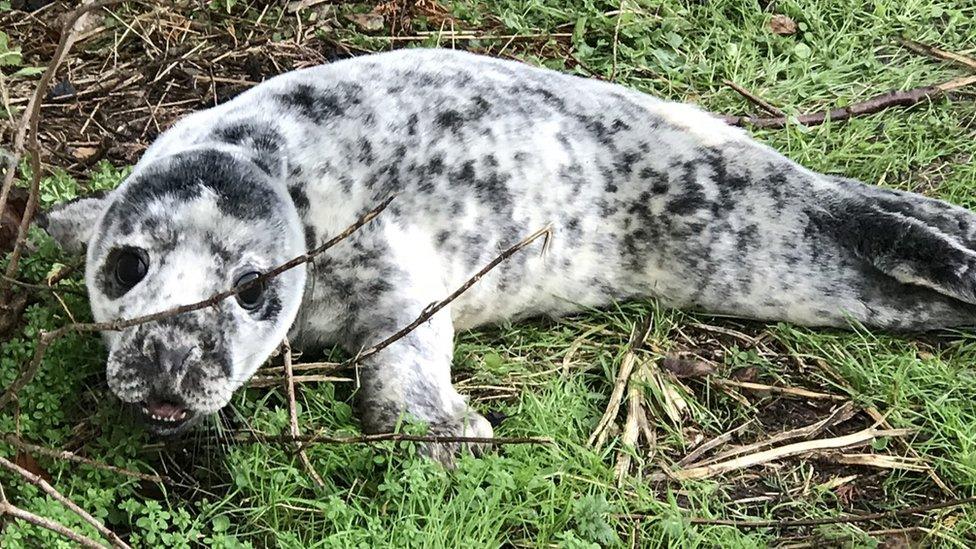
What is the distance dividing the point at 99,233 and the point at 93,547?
3.12 ft

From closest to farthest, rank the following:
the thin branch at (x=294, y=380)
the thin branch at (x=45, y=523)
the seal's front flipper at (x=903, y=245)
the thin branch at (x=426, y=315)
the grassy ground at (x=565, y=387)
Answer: the thin branch at (x=45, y=523), the grassy ground at (x=565, y=387), the thin branch at (x=426, y=315), the thin branch at (x=294, y=380), the seal's front flipper at (x=903, y=245)

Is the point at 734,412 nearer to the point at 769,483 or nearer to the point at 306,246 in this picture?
the point at 769,483

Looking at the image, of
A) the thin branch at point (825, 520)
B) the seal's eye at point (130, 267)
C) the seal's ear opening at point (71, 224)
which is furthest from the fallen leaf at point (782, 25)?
the seal's eye at point (130, 267)

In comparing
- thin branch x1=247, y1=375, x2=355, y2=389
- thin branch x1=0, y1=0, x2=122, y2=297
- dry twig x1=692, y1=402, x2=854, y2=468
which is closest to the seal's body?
thin branch x1=247, y1=375, x2=355, y2=389

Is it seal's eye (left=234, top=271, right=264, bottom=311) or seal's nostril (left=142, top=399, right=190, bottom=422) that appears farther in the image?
seal's eye (left=234, top=271, right=264, bottom=311)

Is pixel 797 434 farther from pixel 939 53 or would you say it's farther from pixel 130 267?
pixel 939 53

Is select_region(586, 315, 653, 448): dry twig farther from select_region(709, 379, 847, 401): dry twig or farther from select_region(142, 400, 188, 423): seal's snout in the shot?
select_region(142, 400, 188, 423): seal's snout

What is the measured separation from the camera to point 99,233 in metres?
2.87

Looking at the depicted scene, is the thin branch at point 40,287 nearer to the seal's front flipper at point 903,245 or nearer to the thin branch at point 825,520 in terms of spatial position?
the thin branch at point 825,520

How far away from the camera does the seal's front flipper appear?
3391 millimetres

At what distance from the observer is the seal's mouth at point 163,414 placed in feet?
8.55

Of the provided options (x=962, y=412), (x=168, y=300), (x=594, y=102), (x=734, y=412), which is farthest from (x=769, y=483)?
(x=168, y=300)

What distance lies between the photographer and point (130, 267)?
278 centimetres

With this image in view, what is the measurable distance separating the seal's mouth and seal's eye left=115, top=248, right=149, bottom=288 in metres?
0.37
